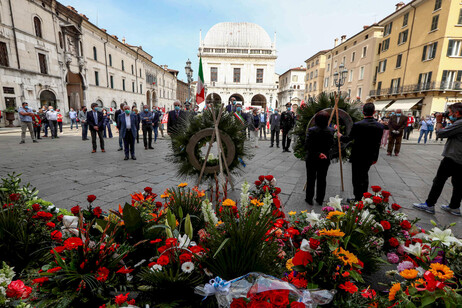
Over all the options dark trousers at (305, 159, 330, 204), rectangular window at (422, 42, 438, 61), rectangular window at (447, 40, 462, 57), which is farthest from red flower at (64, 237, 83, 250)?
rectangular window at (422, 42, 438, 61)

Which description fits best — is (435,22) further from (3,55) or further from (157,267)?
(3,55)

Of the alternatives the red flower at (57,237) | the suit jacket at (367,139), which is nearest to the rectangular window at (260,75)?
the suit jacket at (367,139)

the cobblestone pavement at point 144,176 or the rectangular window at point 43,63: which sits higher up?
the rectangular window at point 43,63

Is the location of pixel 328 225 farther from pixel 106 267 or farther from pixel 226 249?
pixel 106 267

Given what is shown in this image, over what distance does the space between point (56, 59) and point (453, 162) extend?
27.9 m

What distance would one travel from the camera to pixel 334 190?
4715mm

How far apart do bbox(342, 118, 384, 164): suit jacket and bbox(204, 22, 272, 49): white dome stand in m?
42.4

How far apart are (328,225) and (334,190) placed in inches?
128

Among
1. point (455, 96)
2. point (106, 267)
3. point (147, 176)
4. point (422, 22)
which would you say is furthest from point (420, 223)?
point (422, 22)

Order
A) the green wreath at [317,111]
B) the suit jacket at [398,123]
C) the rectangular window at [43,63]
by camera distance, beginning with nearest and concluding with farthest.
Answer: the green wreath at [317,111], the suit jacket at [398,123], the rectangular window at [43,63]

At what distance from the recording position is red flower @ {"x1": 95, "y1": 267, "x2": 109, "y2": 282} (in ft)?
4.29

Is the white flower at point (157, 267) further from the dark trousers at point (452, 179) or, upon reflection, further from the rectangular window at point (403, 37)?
the rectangular window at point (403, 37)

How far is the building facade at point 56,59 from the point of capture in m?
17.4

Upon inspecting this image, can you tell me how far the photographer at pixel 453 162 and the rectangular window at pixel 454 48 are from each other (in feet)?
82.6
